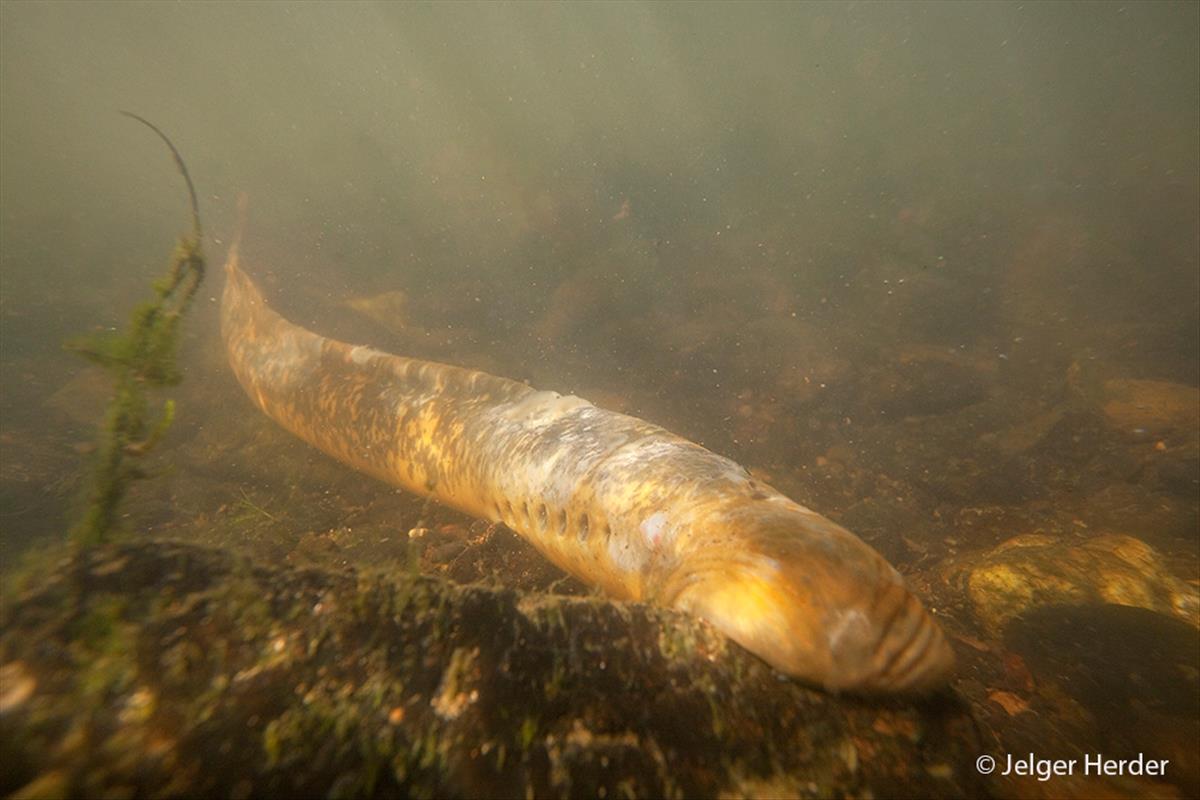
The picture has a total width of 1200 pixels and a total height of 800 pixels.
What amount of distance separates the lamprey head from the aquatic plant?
8.43 ft

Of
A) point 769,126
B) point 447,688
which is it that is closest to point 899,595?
point 447,688

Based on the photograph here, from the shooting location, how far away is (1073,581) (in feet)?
12.4

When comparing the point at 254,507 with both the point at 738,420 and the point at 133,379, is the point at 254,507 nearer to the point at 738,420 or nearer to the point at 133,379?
the point at 133,379

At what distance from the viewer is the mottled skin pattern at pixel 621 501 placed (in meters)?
1.72

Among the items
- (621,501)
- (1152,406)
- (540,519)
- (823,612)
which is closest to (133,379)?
(540,519)

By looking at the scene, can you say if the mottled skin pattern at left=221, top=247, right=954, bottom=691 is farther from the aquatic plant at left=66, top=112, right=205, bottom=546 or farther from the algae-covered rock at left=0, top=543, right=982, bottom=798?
the aquatic plant at left=66, top=112, right=205, bottom=546

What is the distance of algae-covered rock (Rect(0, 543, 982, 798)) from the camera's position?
39.2 inches

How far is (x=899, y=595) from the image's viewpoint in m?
1.84

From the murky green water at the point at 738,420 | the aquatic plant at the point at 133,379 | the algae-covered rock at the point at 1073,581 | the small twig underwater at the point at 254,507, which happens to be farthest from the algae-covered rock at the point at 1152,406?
the small twig underwater at the point at 254,507

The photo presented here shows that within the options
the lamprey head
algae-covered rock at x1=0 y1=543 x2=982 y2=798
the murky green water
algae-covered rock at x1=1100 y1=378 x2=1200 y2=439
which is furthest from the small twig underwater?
algae-covered rock at x1=1100 y1=378 x2=1200 y2=439

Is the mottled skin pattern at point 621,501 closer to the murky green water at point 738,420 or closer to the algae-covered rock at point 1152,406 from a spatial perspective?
the murky green water at point 738,420

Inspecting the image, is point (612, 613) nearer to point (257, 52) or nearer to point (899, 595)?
point (899, 595)

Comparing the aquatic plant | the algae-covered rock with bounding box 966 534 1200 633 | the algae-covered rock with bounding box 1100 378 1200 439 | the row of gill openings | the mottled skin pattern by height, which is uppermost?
the aquatic plant

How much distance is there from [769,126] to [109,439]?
1762 inches
